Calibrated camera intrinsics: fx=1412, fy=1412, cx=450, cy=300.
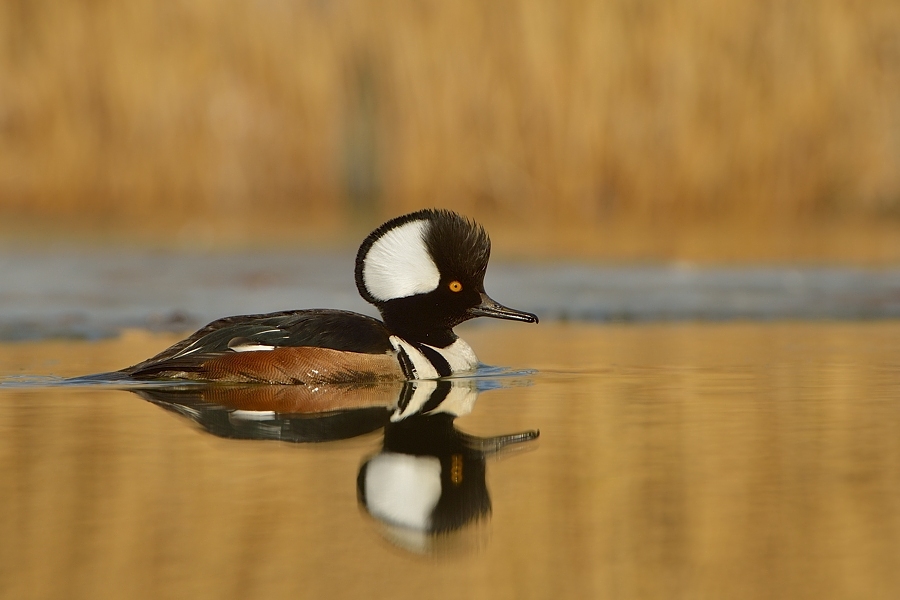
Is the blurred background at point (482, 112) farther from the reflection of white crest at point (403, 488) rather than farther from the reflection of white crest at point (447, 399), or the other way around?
the reflection of white crest at point (403, 488)

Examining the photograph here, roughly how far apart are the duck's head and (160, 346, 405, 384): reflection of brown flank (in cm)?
38

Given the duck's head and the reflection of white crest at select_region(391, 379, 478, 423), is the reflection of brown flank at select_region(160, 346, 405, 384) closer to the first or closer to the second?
the reflection of white crest at select_region(391, 379, 478, 423)

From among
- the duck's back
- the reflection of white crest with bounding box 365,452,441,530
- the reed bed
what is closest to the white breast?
the duck's back

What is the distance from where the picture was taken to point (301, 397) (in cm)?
559

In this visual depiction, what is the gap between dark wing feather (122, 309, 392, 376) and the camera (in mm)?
5789

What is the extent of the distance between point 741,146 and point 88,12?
558 cm

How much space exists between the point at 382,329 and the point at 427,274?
31cm

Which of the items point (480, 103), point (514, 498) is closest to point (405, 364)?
point (514, 498)

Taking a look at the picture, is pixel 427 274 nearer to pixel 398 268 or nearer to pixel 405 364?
pixel 398 268

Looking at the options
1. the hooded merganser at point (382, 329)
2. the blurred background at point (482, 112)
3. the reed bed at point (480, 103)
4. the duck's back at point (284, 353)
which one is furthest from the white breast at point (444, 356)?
the reed bed at point (480, 103)

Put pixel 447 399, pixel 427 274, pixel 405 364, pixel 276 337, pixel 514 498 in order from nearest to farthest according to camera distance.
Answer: pixel 514 498, pixel 447 399, pixel 276 337, pixel 405 364, pixel 427 274

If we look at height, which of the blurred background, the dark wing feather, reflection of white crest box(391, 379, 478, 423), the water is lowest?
the water

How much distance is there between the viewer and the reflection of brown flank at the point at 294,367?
5.84 metres

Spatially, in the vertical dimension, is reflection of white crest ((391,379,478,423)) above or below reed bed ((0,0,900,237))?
below
